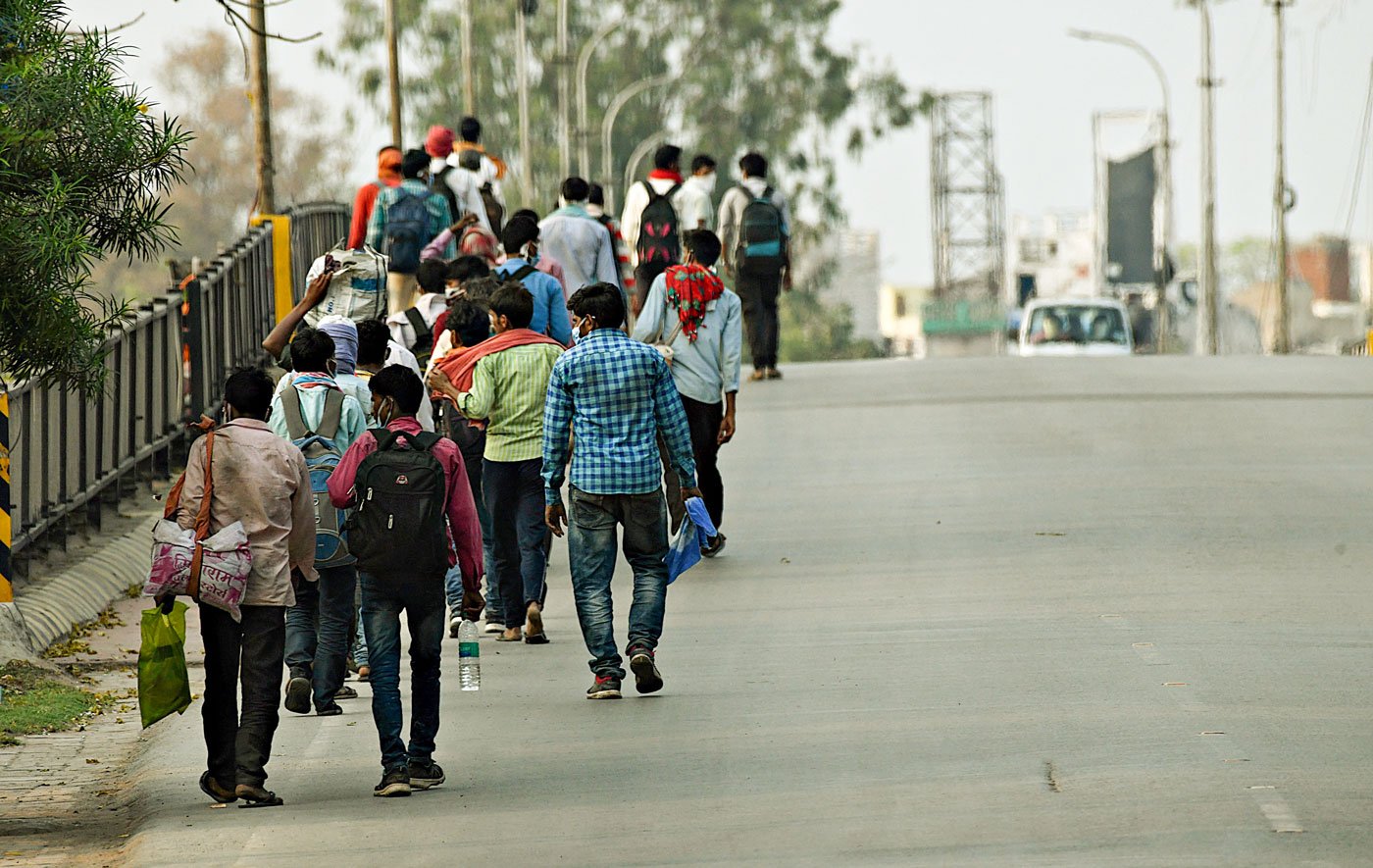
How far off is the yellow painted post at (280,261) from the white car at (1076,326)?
1836 centimetres

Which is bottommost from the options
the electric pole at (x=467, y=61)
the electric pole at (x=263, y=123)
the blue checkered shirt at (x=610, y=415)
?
the blue checkered shirt at (x=610, y=415)

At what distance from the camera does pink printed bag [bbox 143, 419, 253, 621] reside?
7711 mm

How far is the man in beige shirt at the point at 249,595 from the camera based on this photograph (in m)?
7.91

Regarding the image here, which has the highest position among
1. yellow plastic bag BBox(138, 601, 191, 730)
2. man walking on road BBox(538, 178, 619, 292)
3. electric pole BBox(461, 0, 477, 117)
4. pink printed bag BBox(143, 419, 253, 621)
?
electric pole BBox(461, 0, 477, 117)

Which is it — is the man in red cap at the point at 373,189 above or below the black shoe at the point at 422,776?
above

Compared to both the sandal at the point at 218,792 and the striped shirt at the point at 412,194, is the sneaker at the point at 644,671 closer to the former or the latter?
the sandal at the point at 218,792

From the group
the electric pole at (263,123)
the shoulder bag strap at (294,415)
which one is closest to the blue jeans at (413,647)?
the shoulder bag strap at (294,415)

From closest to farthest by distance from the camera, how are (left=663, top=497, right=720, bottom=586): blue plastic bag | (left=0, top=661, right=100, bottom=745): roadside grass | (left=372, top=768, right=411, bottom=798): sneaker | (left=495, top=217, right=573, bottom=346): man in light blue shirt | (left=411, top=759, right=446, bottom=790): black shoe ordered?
(left=372, top=768, right=411, bottom=798): sneaker → (left=411, top=759, right=446, bottom=790): black shoe → (left=663, top=497, right=720, bottom=586): blue plastic bag → (left=0, top=661, right=100, bottom=745): roadside grass → (left=495, top=217, right=573, bottom=346): man in light blue shirt

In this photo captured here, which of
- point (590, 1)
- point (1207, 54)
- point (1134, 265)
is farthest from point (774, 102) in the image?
point (1207, 54)

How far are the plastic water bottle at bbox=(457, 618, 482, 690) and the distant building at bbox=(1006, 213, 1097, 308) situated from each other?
2737 inches

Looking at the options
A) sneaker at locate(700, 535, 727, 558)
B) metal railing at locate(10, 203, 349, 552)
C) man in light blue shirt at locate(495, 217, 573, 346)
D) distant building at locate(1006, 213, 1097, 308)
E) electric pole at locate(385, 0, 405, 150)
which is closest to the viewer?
man in light blue shirt at locate(495, 217, 573, 346)

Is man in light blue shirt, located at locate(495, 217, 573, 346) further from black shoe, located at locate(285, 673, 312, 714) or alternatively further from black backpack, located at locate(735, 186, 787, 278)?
black backpack, located at locate(735, 186, 787, 278)

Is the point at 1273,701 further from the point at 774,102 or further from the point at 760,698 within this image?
the point at 774,102

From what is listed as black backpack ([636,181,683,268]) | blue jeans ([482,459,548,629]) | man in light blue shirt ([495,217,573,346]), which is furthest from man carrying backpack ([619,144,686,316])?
→ blue jeans ([482,459,548,629])
